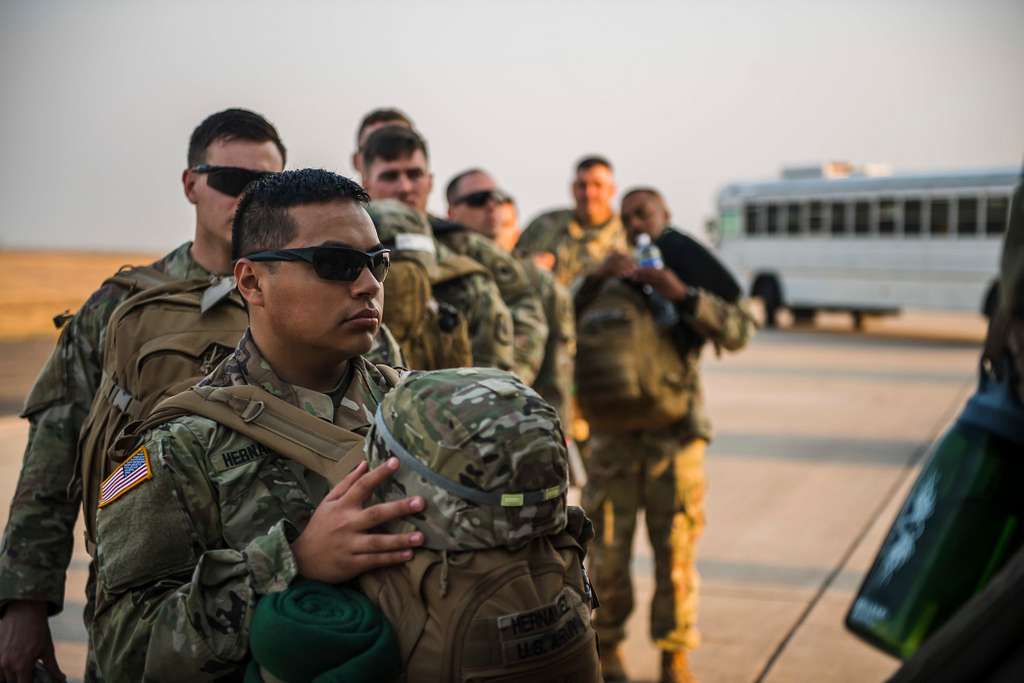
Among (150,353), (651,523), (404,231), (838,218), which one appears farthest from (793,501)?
(838,218)

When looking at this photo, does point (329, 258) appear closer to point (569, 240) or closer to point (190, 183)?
point (190, 183)

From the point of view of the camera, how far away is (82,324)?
3229 millimetres

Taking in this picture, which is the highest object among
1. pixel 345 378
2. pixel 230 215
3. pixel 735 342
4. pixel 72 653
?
pixel 230 215

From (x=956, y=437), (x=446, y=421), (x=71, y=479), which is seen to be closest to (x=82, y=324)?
(x=71, y=479)

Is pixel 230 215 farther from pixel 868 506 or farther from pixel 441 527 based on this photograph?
pixel 868 506

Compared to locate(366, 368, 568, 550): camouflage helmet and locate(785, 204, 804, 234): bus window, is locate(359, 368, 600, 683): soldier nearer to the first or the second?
locate(366, 368, 568, 550): camouflage helmet

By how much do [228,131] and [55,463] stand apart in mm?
953

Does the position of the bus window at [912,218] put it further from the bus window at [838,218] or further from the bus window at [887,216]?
the bus window at [838,218]

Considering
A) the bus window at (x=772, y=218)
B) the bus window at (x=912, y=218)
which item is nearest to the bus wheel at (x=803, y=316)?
the bus window at (x=772, y=218)

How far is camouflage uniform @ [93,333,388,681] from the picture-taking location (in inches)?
75.9

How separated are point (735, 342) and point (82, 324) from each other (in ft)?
10.3

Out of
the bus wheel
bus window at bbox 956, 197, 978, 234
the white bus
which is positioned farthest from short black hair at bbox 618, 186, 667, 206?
→ the bus wheel

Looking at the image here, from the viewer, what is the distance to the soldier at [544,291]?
5641 millimetres

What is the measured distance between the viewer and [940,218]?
834 inches
